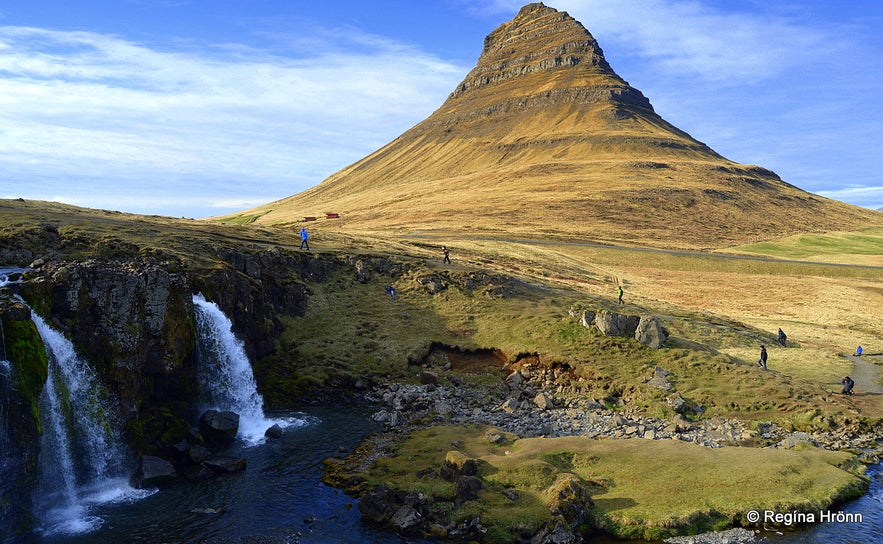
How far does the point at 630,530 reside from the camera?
30625 mm

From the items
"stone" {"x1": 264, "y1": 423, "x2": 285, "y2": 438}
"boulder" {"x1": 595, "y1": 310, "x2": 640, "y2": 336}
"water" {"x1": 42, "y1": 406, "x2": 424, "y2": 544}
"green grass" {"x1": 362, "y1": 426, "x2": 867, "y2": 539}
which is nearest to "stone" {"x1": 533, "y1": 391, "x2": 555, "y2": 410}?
"green grass" {"x1": 362, "y1": 426, "x2": 867, "y2": 539}

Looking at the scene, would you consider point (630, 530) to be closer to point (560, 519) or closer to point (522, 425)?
point (560, 519)

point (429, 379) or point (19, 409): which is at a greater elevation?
point (19, 409)

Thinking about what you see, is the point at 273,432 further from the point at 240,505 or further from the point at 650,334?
the point at 650,334

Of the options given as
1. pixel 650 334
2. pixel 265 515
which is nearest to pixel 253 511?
pixel 265 515

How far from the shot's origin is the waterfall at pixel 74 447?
33750mm

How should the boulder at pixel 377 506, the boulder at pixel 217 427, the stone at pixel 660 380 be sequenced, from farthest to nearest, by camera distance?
the stone at pixel 660 380 → the boulder at pixel 217 427 → the boulder at pixel 377 506

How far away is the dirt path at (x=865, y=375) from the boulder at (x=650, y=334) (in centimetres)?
1651

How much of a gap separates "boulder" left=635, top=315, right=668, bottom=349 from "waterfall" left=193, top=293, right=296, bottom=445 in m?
31.3

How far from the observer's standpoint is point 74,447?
36.4 metres

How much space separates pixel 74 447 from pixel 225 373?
13.8 metres

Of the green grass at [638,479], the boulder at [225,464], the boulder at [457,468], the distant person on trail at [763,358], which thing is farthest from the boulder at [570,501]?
the distant person on trail at [763,358]

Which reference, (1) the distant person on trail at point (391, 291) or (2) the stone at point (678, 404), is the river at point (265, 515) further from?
(1) the distant person on trail at point (391, 291)

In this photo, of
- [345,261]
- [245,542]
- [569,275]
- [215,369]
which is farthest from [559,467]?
[569,275]
